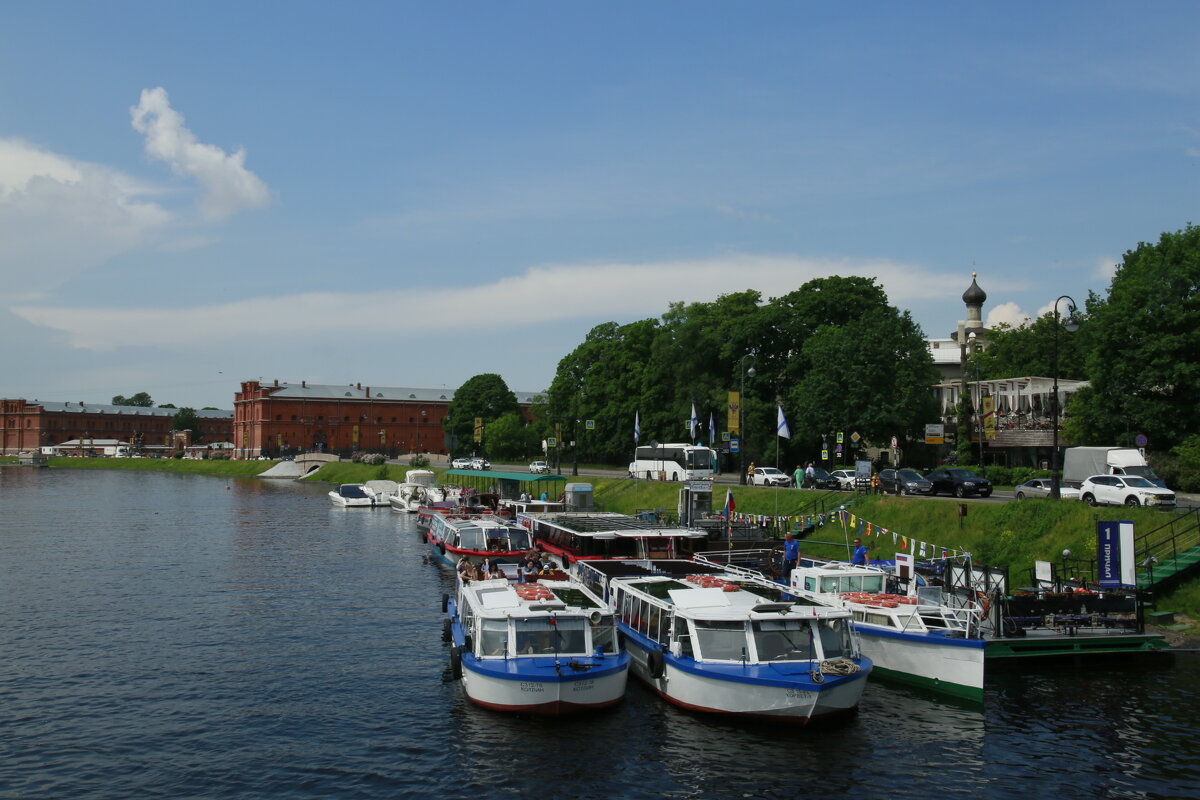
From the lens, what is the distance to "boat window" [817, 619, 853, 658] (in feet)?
72.4

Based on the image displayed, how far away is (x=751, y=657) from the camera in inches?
851

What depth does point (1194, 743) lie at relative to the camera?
807 inches

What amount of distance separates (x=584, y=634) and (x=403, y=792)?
19.1 ft

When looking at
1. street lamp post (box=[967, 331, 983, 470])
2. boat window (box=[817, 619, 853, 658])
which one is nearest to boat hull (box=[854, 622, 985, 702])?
boat window (box=[817, 619, 853, 658])

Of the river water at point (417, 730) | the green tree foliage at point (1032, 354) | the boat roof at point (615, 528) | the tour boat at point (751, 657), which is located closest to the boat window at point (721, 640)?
the tour boat at point (751, 657)

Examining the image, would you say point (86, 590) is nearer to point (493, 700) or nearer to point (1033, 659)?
point (493, 700)

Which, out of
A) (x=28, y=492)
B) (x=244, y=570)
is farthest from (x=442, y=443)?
(x=244, y=570)

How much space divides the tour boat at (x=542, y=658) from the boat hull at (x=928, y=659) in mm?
6986

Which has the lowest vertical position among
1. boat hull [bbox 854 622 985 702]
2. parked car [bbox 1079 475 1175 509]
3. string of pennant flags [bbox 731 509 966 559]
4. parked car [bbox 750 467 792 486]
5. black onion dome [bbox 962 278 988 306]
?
boat hull [bbox 854 622 985 702]

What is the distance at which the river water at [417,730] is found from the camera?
18625 mm

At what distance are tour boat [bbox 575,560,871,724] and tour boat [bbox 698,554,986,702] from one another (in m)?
1.62

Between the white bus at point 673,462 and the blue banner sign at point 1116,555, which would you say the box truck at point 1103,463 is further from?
the white bus at point 673,462

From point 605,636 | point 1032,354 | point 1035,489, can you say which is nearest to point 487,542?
point 605,636

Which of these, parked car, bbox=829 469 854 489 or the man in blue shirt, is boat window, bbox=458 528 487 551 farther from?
parked car, bbox=829 469 854 489
